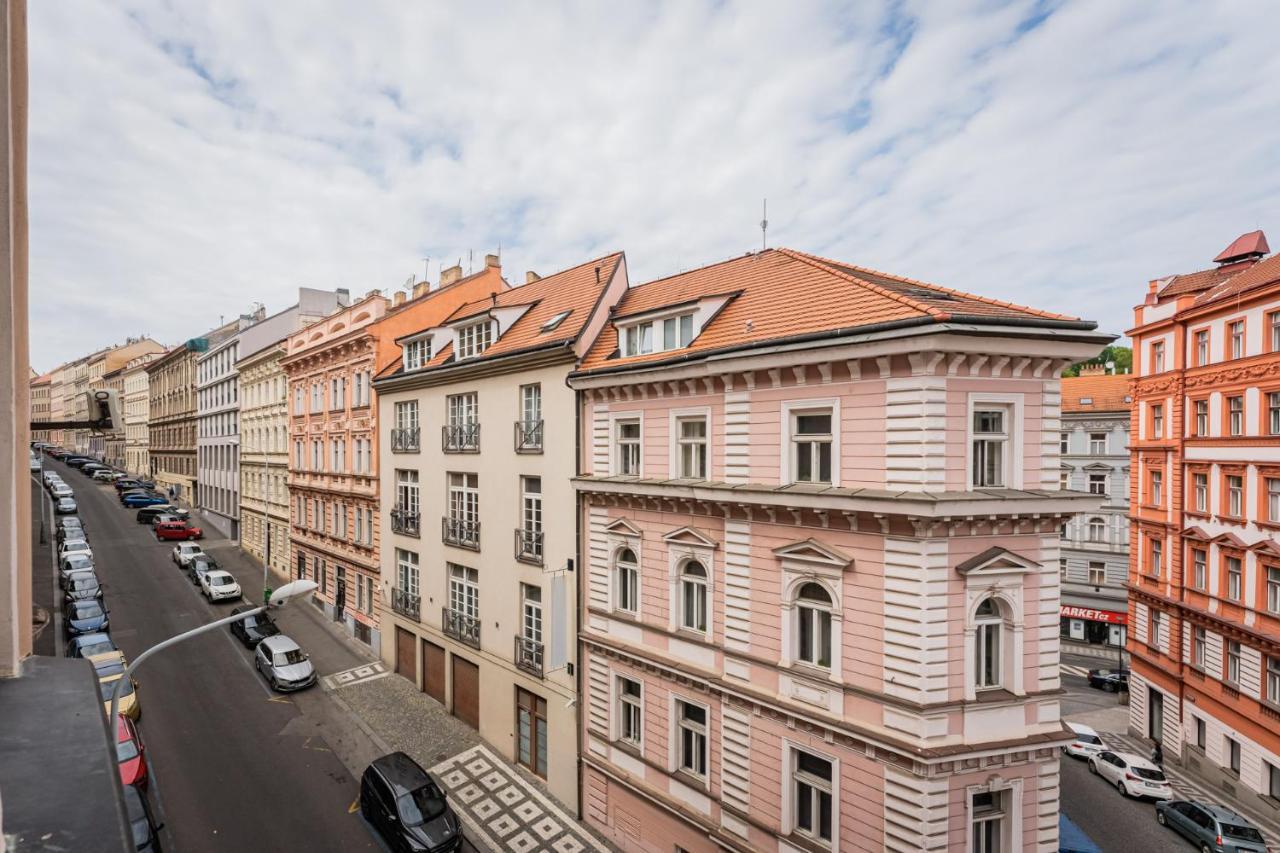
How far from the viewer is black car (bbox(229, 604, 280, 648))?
30266 mm

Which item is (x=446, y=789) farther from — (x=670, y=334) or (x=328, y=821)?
(x=670, y=334)

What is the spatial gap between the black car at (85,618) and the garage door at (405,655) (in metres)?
12.5

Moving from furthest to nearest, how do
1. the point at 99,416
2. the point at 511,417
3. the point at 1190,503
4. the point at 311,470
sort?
1. the point at 311,470
2. the point at 1190,503
3. the point at 511,417
4. the point at 99,416

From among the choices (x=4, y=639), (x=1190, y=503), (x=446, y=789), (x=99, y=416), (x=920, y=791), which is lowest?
(x=446, y=789)

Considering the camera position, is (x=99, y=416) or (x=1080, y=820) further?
(x=1080, y=820)

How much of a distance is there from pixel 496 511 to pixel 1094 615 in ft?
139

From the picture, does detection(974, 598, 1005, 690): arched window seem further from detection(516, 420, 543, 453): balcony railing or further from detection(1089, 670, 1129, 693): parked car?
detection(1089, 670, 1129, 693): parked car

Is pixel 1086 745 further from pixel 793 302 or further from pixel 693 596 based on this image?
pixel 793 302

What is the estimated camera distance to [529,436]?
2097 cm

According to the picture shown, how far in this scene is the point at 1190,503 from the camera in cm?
2812

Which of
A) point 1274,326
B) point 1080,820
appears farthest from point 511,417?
point 1274,326

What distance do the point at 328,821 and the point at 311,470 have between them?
21642 millimetres

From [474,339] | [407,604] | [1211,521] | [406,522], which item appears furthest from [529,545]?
[1211,521]

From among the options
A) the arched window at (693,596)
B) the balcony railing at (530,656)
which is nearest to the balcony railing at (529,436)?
the balcony railing at (530,656)
